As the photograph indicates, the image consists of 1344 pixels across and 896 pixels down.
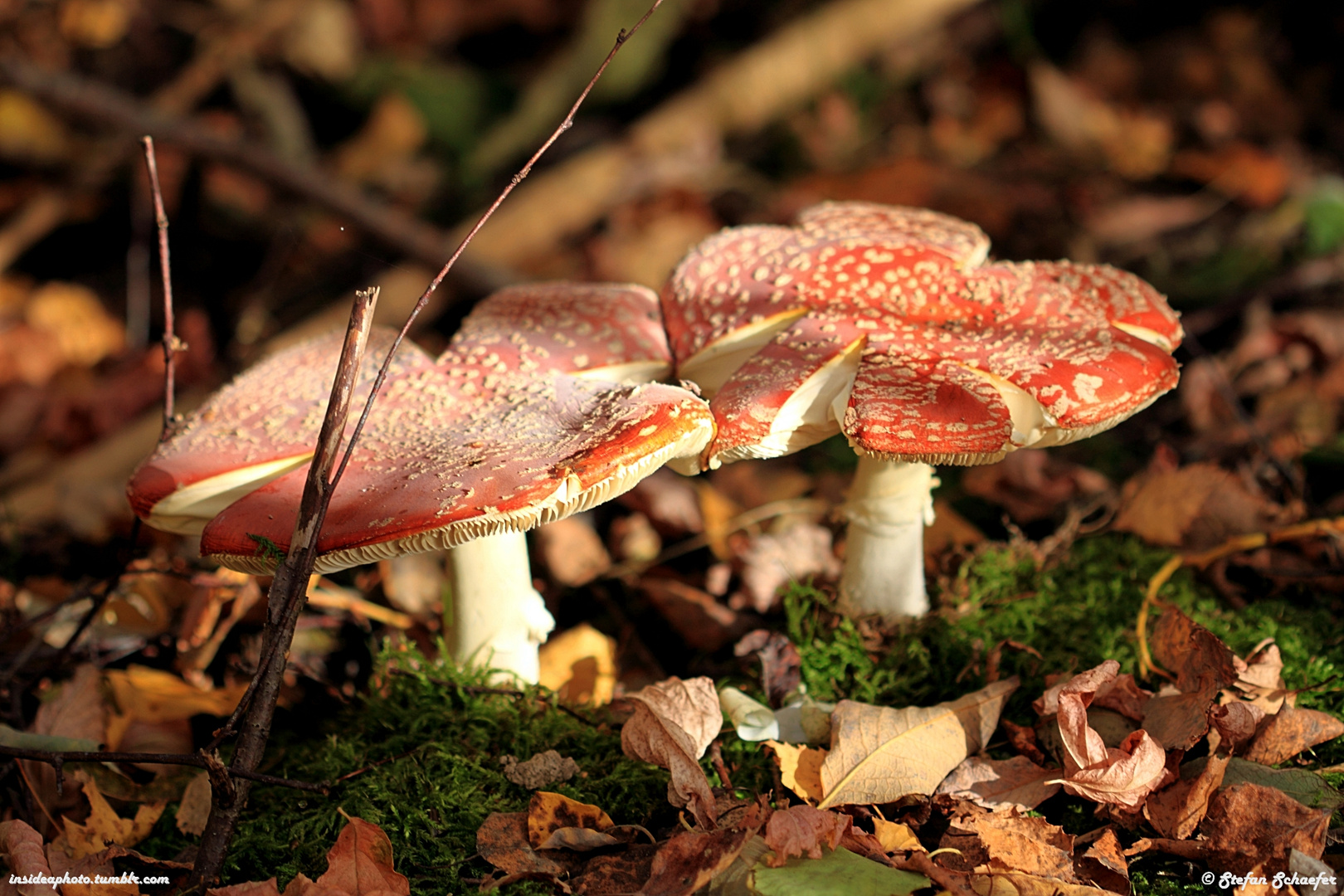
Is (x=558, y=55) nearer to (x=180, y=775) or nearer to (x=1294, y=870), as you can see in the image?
(x=180, y=775)

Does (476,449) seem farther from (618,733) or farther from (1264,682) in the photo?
(1264,682)

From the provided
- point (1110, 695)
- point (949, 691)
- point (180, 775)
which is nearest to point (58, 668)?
point (180, 775)

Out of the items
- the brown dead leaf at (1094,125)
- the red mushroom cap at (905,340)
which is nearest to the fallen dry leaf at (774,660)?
the red mushroom cap at (905,340)

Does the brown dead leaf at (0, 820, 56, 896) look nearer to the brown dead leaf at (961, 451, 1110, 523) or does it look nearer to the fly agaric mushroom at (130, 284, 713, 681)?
the fly agaric mushroom at (130, 284, 713, 681)

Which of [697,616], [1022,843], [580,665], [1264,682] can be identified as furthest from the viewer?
[697,616]

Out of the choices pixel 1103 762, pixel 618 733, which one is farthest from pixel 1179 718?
pixel 618 733

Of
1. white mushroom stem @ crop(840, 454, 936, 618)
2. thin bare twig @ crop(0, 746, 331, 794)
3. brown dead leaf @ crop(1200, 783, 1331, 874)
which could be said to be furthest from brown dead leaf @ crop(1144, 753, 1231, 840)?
thin bare twig @ crop(0, 746, 331, 794)

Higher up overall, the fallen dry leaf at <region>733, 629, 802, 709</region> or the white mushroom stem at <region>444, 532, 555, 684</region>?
the white mushroom stem at <region>444, 532, 555, 684</region>
